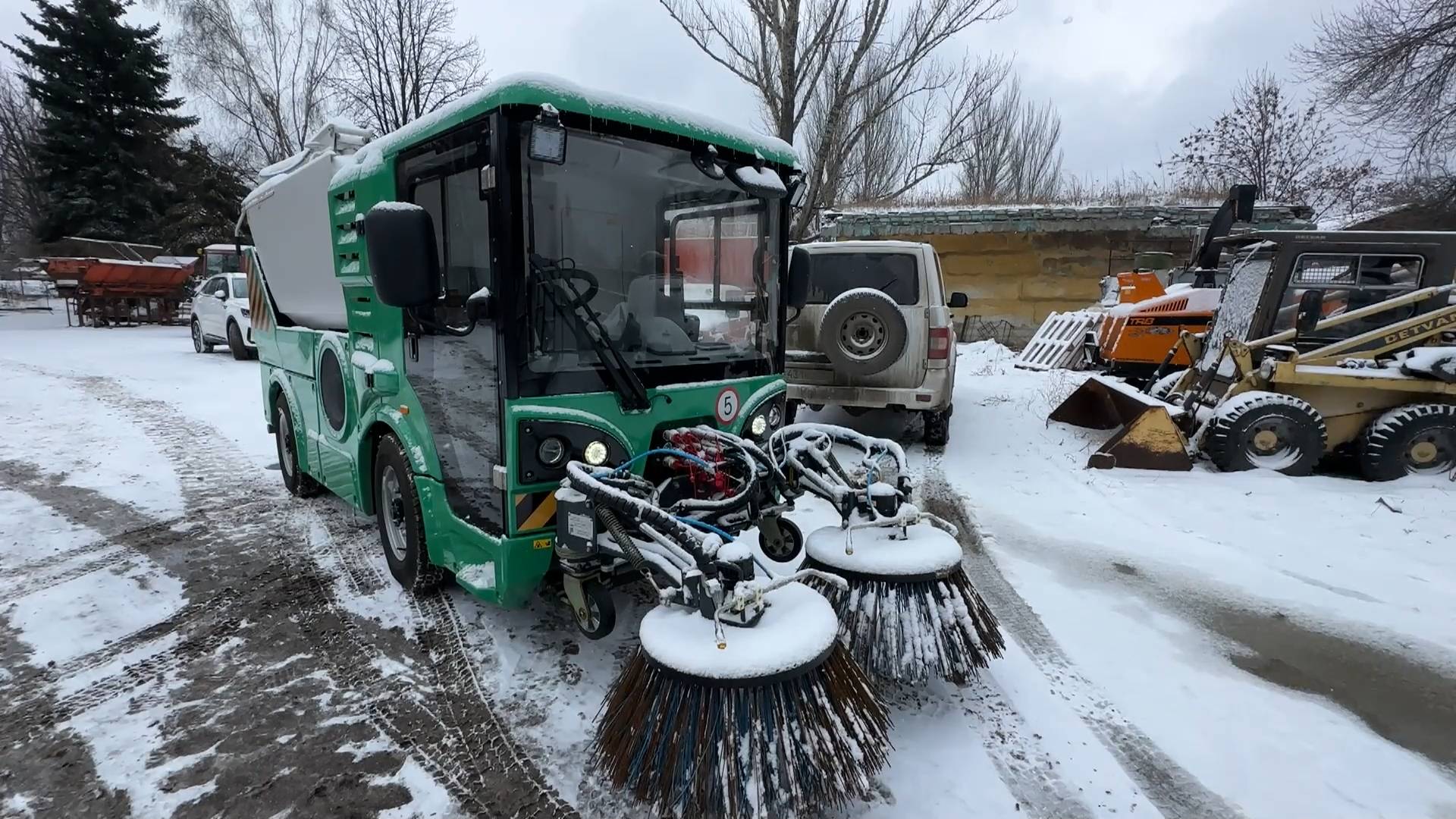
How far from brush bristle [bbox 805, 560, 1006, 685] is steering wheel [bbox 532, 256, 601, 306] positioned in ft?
5.24

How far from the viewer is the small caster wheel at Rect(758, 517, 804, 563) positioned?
3.53 meters

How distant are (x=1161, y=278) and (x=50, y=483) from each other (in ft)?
55.0

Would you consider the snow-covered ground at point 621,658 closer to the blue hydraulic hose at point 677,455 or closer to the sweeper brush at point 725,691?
the sweeper brush at point 725,691

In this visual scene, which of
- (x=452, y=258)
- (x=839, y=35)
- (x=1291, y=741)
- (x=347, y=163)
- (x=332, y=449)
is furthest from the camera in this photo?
(x=839, y=35)

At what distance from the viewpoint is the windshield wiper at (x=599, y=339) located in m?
2.79

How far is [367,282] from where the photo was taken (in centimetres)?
372

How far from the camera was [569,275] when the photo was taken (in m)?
2.87

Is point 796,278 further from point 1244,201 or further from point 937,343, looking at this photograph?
point 1244,201

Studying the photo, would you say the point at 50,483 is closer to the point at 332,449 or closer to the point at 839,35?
the point at 332,449

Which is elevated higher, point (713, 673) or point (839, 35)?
point (839, 35)

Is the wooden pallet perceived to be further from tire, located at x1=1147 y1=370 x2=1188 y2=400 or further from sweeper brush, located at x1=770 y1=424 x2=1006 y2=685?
sweeper brush, located at x1=770 y1=424 x2=1006 y2=685

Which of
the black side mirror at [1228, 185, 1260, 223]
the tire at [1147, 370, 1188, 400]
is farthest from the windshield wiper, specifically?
the black side mirror at [1228, 185, 1260, 223]

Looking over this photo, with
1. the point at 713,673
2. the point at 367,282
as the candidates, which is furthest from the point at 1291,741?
the point at 367,282

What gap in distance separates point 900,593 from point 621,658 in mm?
1331
